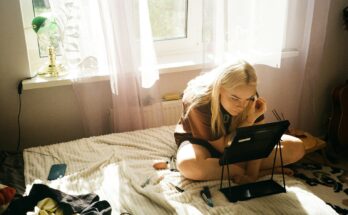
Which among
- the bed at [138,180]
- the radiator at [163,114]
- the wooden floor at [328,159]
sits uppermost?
the radiator at [163,114]

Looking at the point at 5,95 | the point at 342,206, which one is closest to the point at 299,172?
the point at 342,206

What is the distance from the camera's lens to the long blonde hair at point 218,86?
1404 mm

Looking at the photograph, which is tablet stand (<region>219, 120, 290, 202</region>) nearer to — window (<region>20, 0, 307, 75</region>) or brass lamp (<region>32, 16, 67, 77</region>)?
window (<region>20, 0, 307, 75</region>)

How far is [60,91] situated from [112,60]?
0.38m

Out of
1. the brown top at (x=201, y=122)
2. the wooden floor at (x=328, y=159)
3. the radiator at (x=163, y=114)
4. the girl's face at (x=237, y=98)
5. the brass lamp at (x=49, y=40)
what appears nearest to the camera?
the girl's face at (x=237, y=98)

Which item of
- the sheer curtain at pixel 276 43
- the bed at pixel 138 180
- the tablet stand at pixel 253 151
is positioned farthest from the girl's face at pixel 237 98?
the sheer curtain at pixel 276 43

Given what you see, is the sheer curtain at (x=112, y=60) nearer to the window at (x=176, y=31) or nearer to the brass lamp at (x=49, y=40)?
the brass lamp at (x=49, y=40)

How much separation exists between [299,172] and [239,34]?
3.04 ft

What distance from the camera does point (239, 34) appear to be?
1896 mm

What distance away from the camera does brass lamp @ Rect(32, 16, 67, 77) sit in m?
1.66

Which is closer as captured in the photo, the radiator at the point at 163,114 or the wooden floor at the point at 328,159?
the radiator at the point at 163,114

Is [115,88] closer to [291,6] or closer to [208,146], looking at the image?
[208,146]

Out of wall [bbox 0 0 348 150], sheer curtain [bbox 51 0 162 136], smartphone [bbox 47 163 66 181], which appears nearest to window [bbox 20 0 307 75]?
wall [bbox 0 0 348 150]

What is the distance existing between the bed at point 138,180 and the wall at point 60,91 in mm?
251
